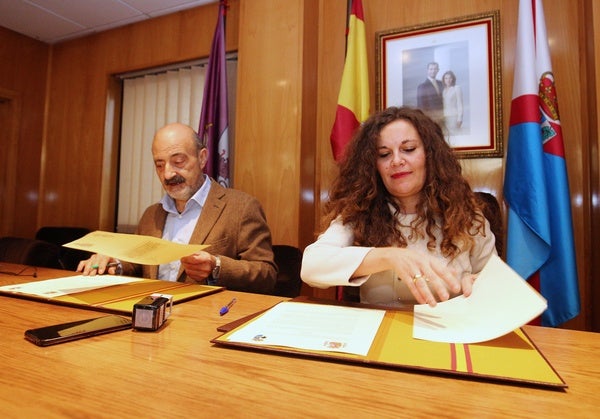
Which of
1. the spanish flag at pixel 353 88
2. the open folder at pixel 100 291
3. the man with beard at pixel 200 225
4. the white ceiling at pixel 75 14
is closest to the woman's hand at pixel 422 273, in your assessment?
the open folder at pixel 100 291

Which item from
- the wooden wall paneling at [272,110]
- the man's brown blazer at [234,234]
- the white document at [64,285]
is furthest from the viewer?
the wooden wall paneling at [272,110]

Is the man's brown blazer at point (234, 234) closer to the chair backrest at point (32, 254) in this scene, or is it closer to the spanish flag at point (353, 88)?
the chair backrest at point (32, 254)

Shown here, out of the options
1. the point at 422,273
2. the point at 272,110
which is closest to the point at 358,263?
the point at 422,273

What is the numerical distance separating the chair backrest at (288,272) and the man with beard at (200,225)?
0.45 ft

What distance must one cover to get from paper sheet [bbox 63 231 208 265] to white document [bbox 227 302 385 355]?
0.33 meters

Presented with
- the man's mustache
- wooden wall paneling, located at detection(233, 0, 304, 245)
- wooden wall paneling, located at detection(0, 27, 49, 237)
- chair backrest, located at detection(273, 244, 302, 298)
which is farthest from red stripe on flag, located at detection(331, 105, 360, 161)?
wooden wall paneling, located at detection(0, 27, 49, 237)


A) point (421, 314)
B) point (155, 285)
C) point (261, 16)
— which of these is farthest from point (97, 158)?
point (421, 314)

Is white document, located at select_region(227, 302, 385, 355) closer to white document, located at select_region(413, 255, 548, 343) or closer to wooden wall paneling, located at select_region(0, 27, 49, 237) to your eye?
white document, located at select_region(413, 255, 548, 343)

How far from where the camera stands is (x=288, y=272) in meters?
1.83

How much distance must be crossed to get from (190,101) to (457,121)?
235cm

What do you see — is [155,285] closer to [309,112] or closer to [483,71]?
[309,112]

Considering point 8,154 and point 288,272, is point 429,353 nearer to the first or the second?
point 288,272

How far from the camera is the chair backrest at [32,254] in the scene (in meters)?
1.75

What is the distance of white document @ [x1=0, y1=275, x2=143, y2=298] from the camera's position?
0.99 m
